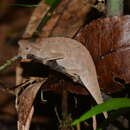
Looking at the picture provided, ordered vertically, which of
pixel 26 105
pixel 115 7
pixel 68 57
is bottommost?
pixel 26 105

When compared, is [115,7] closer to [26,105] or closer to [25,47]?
[25,47]

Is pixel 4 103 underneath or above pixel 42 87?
underneath

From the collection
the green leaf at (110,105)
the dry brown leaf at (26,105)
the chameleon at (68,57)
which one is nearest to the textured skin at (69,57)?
the chameleon at (68,57)

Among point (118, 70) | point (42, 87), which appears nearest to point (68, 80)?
point (42, 87)

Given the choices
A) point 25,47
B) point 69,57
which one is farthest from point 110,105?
point 25,47

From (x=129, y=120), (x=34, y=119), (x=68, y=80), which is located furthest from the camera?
(x=34, y=119)

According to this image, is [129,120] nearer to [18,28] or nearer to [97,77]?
[97,77]

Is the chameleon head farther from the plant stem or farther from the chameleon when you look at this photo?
→ the plant stem
